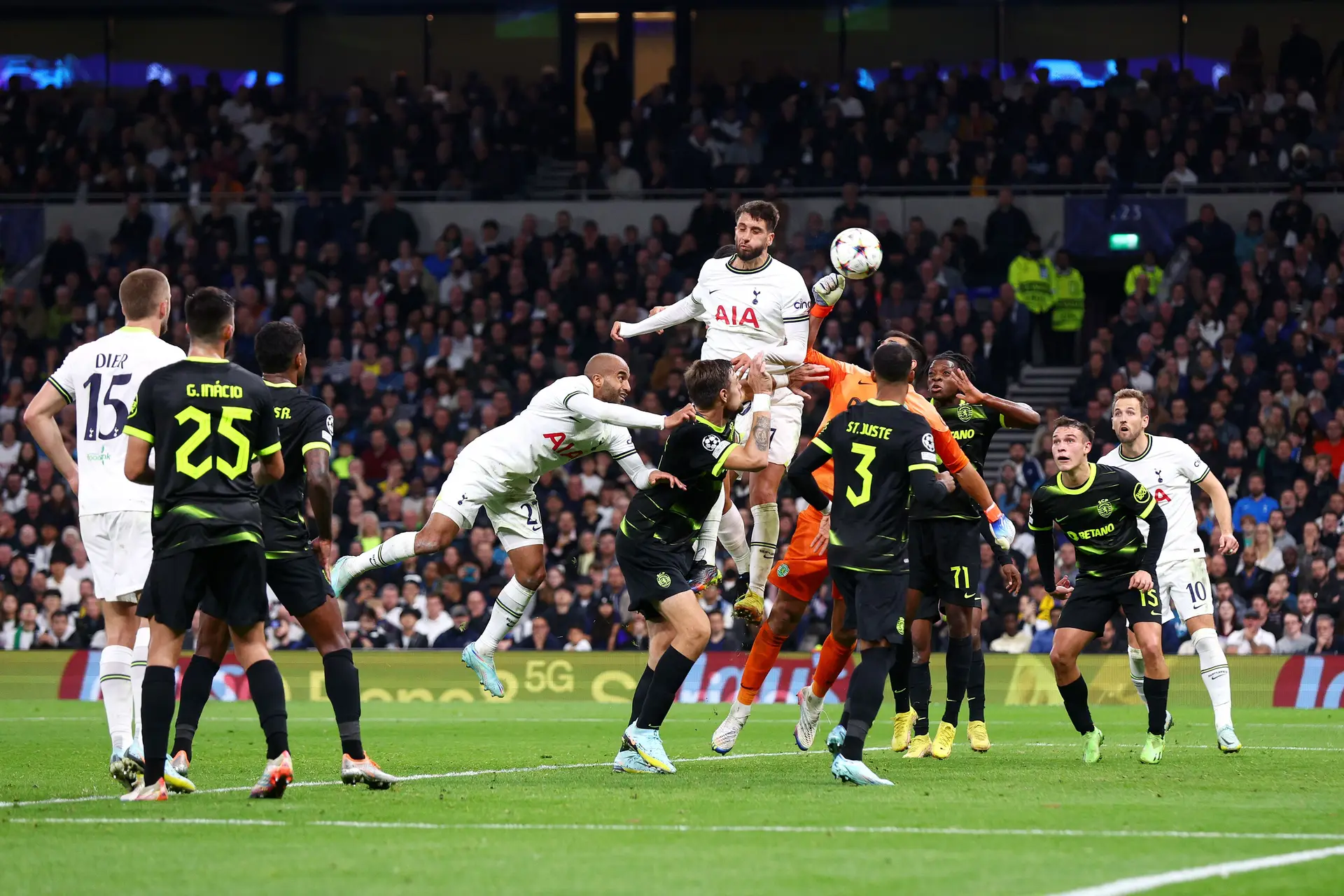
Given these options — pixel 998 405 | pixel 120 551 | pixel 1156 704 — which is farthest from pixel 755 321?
pixel 120 551

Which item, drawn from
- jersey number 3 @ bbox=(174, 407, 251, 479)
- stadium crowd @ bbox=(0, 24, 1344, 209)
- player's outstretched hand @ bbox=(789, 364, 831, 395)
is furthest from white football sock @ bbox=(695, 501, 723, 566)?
stadium crowd @ bbox=(0, 24, 1344, 209)

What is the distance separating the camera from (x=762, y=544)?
13.2 metres

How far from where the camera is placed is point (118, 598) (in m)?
9.83

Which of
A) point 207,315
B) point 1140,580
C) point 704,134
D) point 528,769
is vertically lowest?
point 528,769

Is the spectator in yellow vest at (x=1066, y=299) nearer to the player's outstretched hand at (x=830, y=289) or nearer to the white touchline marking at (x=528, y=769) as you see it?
the white touchline marking at (x=528, y=769)

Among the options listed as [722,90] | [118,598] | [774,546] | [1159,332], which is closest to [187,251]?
[722,90]

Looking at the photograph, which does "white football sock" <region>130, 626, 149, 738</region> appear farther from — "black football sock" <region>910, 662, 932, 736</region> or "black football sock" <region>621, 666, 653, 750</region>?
"black football sock" <region>910, 662, 932, 736</region>

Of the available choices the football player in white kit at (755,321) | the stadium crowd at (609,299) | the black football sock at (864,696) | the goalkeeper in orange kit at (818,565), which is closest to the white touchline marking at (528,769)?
the goalkeeper in orange kit at (818,565)

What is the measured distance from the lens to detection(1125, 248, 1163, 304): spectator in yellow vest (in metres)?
25.8

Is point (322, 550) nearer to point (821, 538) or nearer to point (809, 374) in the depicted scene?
point (821, 538)

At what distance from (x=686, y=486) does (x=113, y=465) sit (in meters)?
3.29

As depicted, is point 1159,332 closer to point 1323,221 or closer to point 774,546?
point 1323,221

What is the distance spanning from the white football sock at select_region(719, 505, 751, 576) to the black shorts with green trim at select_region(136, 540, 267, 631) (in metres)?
5.08

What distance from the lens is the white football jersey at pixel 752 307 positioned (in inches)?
505
